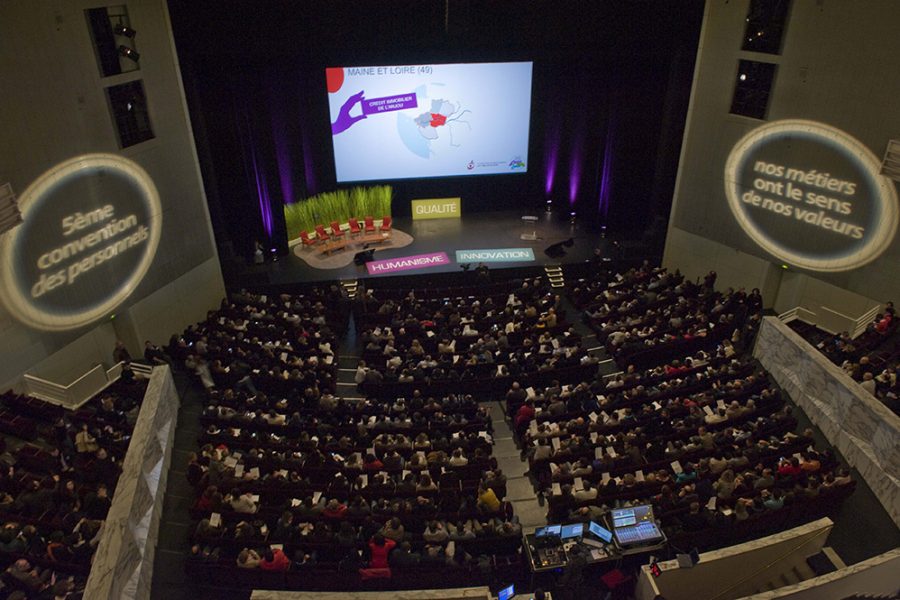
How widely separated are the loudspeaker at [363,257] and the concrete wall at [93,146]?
151 inches

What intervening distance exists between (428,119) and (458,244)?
4056mm

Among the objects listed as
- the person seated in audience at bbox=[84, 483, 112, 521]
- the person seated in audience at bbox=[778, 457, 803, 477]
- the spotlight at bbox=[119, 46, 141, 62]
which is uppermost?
the spotlight at bbox=[119, 46, 141, 62]

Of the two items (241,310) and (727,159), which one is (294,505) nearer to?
(241,310)

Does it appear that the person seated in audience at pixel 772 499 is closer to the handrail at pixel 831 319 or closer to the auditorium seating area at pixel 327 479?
the auditorium seating area at pixel 327 479

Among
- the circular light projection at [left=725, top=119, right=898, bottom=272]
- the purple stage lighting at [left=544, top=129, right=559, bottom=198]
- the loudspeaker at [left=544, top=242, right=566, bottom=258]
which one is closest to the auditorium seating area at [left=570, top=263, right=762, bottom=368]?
the circular light projection at [left=725, top=119, right=898, bottom=272]

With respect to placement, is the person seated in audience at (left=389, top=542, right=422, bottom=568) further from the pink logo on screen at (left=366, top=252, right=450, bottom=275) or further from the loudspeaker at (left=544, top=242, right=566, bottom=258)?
the loudspeaker at (left=544, top=242, right=566, bottom=258)

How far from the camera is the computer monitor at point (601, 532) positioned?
976cm

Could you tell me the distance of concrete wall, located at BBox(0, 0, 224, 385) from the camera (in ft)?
38.1

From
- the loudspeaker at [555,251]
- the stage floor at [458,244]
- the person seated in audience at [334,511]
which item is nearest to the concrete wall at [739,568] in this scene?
the person seated in audience at [334,511]

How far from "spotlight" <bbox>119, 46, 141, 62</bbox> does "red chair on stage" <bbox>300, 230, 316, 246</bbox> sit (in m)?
6.99

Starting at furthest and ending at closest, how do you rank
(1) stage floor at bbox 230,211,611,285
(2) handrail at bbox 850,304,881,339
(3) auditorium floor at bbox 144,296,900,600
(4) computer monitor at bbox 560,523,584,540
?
(1) stage floor at bbox 230,211,611,285 < (2) handrail at bbox 850,304,881,339 < (3) auditorium floor at bbox 144,296,900,600 < (4) computer monitor at bbox 560,523,584,540

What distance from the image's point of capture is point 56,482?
33.8ft

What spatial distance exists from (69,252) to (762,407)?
45.3 ft

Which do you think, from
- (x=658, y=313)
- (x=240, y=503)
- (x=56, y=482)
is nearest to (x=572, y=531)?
(x=240, y=503)
